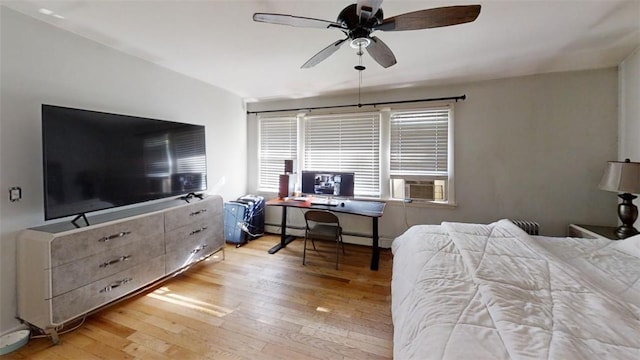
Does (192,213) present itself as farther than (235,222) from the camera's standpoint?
No

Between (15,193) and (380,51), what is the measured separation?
289cm

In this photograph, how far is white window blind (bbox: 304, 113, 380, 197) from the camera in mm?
3838

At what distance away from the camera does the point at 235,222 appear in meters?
3.82

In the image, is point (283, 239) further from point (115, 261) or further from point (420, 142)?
point (420, 142)

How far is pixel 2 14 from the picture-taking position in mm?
1777

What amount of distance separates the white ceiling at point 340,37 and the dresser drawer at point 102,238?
65.2 inches

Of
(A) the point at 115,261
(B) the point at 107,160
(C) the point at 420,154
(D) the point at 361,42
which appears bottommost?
(A) the point at 115,261

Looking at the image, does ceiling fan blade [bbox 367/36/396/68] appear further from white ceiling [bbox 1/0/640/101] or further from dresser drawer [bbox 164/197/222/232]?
dresser drawer [bbox 164/197/222/232]

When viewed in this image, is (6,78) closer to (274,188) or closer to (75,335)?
(75,335)

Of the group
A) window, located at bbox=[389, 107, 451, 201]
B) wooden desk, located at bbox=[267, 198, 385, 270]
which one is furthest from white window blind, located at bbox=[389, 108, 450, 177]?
wooden desk, located at bbox=[267, 198, 385, 270]

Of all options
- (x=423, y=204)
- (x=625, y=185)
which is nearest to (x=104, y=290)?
(x=423, y=204)

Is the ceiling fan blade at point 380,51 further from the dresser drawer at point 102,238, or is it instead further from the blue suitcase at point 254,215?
the blue suitcase at point 254,215

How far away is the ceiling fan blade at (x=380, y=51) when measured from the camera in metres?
1.67

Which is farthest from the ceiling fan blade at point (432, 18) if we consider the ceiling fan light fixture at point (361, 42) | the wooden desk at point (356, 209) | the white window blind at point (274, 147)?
the white window blind at point (274, 147)
